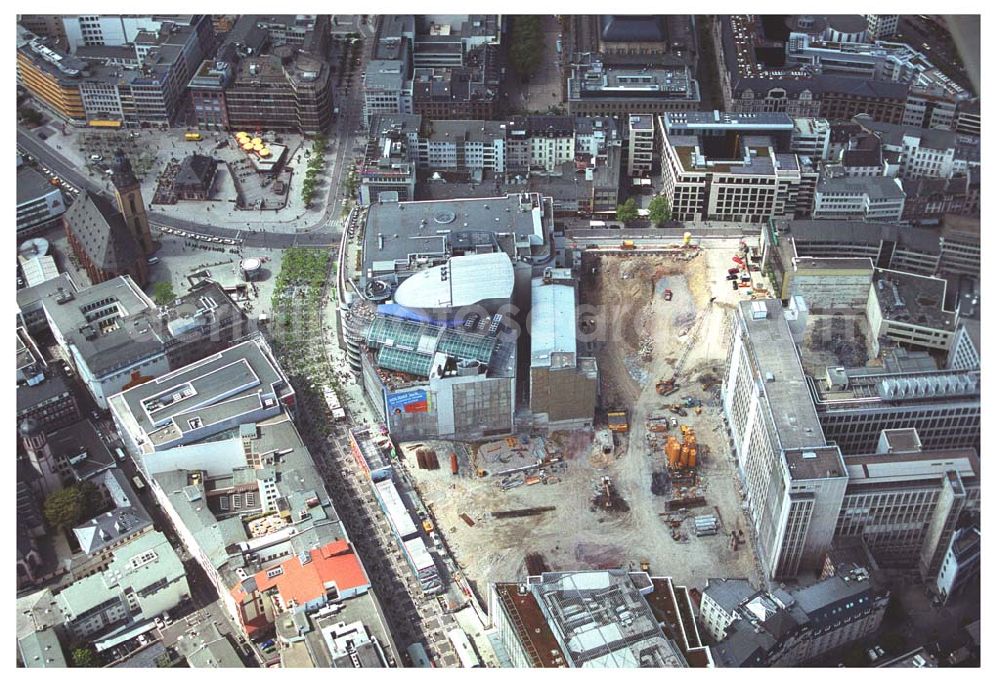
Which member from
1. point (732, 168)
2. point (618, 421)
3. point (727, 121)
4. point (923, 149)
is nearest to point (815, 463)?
point (618, 421)

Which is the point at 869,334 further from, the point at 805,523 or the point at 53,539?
the point at 53,539

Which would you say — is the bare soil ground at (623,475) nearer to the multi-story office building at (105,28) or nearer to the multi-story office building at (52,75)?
the multi-story office building at (52,75)

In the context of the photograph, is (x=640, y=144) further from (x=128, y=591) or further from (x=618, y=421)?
(x=128, y=591)

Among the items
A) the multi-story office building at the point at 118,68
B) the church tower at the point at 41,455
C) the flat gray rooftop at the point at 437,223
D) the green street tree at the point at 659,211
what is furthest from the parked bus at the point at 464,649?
the multi-story office building at the point at 118,68

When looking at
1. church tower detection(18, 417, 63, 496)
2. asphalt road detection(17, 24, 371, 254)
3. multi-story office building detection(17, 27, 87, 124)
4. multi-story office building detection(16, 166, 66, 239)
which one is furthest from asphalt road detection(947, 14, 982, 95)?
multi-story office building detection(17, 27, 87, 124)

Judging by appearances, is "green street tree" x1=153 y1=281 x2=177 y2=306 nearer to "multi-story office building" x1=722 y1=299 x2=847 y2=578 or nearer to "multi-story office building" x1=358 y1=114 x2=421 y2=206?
"multi-story office building" x1=358 y1=114 x2=421 y2=206

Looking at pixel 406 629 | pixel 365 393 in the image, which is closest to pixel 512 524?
pixel 406 629
